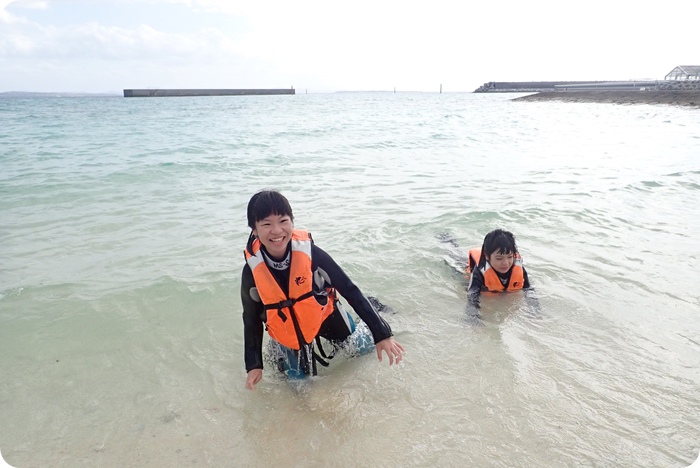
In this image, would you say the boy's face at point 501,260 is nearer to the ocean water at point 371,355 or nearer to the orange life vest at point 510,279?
the orange life vest at point 510,279

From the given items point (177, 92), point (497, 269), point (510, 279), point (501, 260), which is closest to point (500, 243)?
point (501, 260)

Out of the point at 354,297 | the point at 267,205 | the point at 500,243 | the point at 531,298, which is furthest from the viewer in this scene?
the point at 531,298

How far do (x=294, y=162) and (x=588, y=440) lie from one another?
1121cm

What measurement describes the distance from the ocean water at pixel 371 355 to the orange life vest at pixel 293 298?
0.40m

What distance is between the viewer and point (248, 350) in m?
2.84

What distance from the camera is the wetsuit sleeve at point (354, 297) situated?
2.83 m

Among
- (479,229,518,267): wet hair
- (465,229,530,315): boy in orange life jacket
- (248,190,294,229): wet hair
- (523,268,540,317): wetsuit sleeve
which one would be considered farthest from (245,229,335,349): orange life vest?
(523,268,540,317): wetsuit sleeve

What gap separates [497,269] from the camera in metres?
4.23

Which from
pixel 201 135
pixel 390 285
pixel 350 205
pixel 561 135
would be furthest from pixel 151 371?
pixel 561 135

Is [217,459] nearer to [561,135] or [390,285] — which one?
[390,285]

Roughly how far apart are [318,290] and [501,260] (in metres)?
1.97

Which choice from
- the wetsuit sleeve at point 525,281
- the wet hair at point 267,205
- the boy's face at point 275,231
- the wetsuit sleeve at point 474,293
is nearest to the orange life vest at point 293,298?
the boy's face at point 275,231

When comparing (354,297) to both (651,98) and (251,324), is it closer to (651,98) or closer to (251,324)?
(251,324)

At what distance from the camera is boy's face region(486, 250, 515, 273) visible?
4.13 metres
